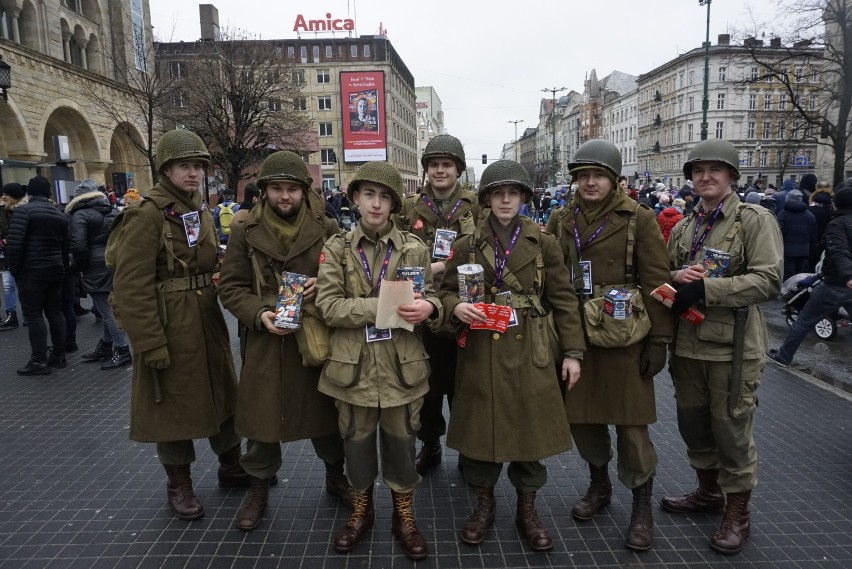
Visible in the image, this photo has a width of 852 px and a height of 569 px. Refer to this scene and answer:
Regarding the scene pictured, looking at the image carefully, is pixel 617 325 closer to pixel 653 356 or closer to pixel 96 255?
pixel 653 356

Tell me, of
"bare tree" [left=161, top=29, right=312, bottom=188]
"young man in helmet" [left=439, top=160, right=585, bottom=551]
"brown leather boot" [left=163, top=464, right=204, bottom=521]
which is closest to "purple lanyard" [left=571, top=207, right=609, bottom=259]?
"young man in helmet" [left=439, top=160, right=585, bottom=551]

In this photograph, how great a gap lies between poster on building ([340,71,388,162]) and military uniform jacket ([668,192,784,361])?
175 ft

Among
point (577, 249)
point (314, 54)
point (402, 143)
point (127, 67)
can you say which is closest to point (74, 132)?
point (127, 67)

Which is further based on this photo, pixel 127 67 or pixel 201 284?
pixel 127 67

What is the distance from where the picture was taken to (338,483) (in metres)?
3.95

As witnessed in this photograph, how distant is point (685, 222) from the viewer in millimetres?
3746

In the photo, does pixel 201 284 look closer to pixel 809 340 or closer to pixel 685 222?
pixel 685 222

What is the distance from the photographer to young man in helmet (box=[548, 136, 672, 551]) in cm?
335

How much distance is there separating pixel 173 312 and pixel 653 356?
3077 mm

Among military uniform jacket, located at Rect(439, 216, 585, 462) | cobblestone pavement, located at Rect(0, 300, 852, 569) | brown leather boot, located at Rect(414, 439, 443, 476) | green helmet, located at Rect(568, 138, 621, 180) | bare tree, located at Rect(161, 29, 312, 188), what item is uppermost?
bare tree, located at Rect(161, 29, 312, 188)

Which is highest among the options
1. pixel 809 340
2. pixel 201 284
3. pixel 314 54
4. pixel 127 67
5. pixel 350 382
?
pixel 314 54

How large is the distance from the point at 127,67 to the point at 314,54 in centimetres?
4170

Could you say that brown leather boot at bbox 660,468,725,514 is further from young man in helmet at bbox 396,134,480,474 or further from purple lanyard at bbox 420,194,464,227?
purple lanyard at bbox 420,194,464,227

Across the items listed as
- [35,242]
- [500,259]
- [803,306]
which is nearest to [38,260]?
[35,242]
